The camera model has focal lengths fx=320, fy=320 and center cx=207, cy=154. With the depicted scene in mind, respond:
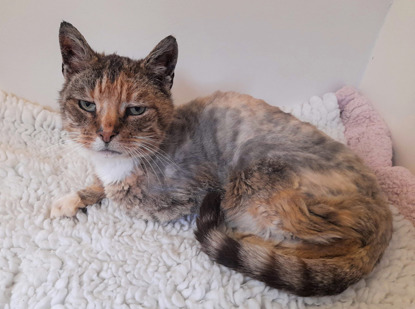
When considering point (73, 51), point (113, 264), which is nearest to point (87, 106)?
point (73, 51)

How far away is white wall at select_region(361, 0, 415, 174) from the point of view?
1766mm

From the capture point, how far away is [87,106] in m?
1.25

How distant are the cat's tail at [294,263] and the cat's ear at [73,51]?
82cm

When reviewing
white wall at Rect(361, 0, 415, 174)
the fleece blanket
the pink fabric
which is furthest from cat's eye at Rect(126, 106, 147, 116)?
white wall at Rect(361, 0, 415, 174)

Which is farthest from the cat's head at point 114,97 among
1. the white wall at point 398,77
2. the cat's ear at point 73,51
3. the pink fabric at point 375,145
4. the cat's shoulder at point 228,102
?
the white wall at point 398,77

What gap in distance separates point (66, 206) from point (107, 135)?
49 cm

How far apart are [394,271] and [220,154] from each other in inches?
33.2

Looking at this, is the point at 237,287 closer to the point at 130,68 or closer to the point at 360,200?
the point at 360,200

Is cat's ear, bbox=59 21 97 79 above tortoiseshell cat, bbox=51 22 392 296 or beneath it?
above

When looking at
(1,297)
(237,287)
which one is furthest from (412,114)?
(1,297)

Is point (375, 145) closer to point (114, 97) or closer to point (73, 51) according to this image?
point (114, 97)

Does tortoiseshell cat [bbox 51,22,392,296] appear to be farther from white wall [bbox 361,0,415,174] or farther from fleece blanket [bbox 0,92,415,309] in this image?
white wall [bbox 361,0,415,174]

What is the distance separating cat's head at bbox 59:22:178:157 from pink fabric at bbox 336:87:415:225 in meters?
1.19

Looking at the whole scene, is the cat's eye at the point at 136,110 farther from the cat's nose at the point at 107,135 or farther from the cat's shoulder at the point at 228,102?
the cat's shoulder at the point at 228,102
